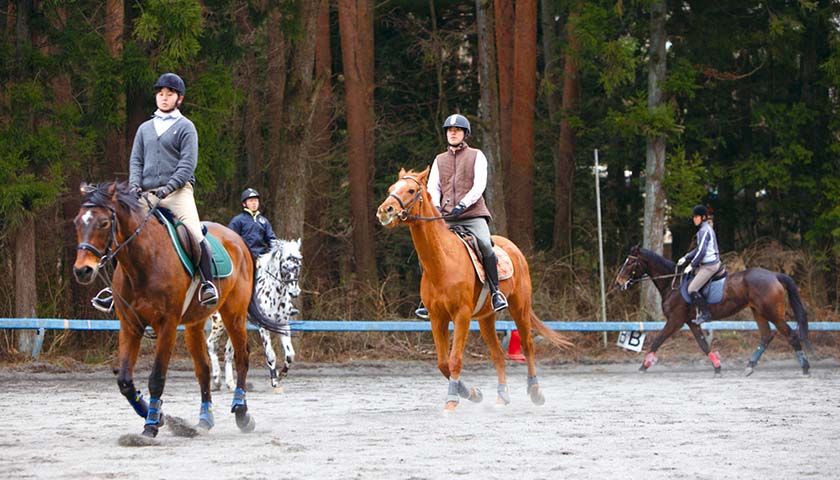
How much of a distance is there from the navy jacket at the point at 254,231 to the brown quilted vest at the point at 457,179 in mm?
4109

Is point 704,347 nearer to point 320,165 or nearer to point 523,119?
point 523,119

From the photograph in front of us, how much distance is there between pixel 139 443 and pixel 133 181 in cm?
245

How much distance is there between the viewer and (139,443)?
9680 millimetres

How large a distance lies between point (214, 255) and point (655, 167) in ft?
51.1

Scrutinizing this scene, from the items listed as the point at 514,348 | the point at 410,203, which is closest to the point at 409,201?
the point at 410,203

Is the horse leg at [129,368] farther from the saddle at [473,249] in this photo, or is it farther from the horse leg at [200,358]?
the saddle at [473,249]

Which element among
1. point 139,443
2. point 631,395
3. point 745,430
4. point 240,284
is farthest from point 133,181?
point 631,395

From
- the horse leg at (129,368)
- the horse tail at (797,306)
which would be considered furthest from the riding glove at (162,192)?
the horse tail at (797,306)

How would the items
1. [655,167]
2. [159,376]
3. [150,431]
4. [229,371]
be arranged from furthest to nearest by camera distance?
[655,167] < [229,371] < [159,376] < [150,431]

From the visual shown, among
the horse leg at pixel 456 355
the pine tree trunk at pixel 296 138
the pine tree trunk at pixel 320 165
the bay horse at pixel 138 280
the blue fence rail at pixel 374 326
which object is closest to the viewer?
the bay horse at pixel 138 280

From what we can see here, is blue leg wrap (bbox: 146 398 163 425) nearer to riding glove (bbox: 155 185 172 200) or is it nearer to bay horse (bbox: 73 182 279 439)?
bay horse (bbox: 73 182 279 439)

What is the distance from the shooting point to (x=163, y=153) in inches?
420

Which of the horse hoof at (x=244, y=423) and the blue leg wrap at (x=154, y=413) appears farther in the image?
the horse hoof at (x=244, y=423)

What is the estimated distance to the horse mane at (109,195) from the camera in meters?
9.53
